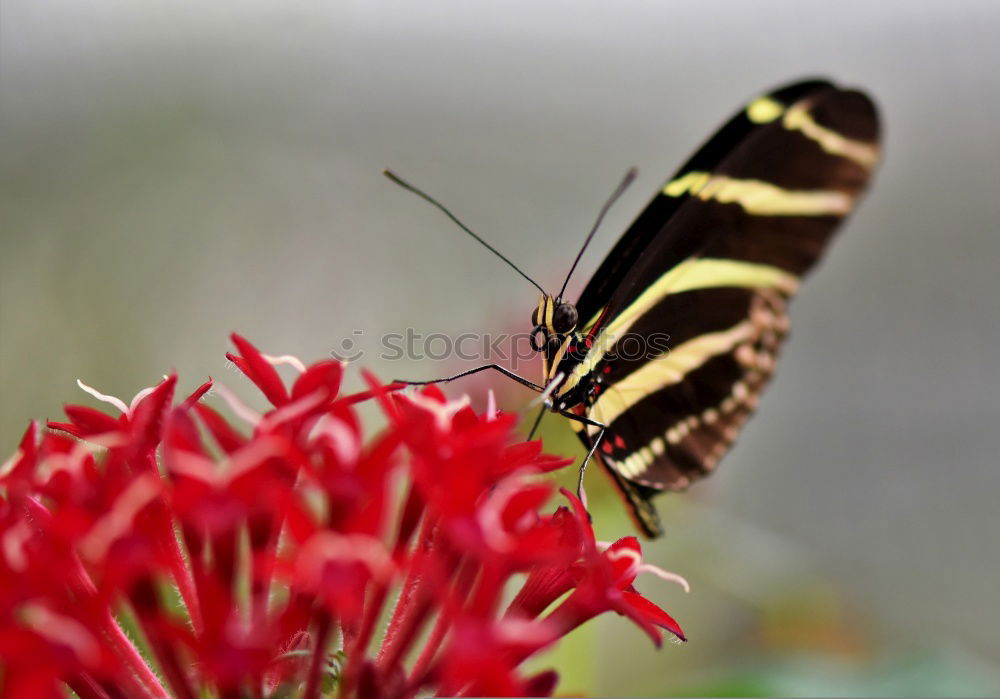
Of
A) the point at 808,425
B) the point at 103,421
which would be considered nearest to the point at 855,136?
the point at 103,421

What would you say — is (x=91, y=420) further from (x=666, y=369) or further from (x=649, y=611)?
(x=666, y=369)

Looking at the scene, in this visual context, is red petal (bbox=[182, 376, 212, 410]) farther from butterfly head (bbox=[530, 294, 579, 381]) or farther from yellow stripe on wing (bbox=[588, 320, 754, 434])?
yellow stripe on wing (bbox=[588, 320, 754, 434])

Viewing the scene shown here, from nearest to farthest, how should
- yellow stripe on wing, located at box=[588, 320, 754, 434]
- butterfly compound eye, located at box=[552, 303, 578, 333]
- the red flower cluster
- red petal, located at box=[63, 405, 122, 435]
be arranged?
the red flower cluster < red petal, located at box=[63, 405, 122, 435] < butterfly compound eye, located at box=[552, 303, 578, 333] < yellow stripe on wing, located at box=[588, 320, 754, 434]

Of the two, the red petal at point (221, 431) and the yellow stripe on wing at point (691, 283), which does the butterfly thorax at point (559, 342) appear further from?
the red petal at point (221, 431)

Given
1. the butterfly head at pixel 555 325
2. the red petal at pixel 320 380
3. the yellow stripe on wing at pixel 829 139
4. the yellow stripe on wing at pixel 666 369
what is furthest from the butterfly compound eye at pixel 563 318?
the red petal at pixel 320 380

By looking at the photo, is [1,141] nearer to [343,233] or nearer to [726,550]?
[343,233]

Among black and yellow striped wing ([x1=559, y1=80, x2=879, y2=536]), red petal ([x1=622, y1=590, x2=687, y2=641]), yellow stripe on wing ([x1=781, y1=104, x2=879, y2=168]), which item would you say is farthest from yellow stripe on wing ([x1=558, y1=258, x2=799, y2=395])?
red petal ([x1=622, y1=590, x2=687, y2=641])

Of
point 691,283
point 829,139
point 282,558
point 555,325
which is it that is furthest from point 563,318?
point 282,558
